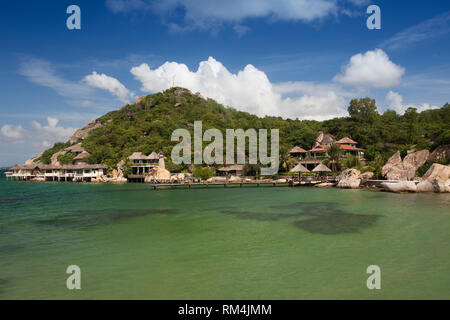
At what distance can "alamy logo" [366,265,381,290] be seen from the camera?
733 centimetres

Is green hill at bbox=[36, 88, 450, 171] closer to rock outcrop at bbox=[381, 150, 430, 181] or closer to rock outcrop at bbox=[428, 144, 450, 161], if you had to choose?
rock outcrop at bbox=[381, 150, 430, 181]

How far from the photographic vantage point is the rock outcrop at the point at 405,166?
104 feet

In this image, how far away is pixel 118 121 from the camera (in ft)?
281

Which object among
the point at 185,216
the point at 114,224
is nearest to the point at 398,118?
the point at 185,216

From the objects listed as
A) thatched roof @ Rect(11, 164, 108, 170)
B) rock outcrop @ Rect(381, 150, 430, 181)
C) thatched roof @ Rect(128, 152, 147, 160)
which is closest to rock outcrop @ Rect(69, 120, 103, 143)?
thatched roof @ Rect(11, 164, 108, 170)

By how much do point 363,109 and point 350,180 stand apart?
37.8 metres

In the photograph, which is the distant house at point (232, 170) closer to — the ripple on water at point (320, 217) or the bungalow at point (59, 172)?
the bungalow at point (59, 172)

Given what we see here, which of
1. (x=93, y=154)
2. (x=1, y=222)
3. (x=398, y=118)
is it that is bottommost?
(x=1, y=222)

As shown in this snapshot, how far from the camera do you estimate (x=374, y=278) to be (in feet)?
25.2

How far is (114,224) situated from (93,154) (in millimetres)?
56396

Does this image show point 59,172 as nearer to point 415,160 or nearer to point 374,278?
point 415,160

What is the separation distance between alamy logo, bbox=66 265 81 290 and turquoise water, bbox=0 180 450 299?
0.14 meters

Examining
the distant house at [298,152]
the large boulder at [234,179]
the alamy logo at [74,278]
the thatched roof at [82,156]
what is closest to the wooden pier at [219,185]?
the large boulder at [234,179]
